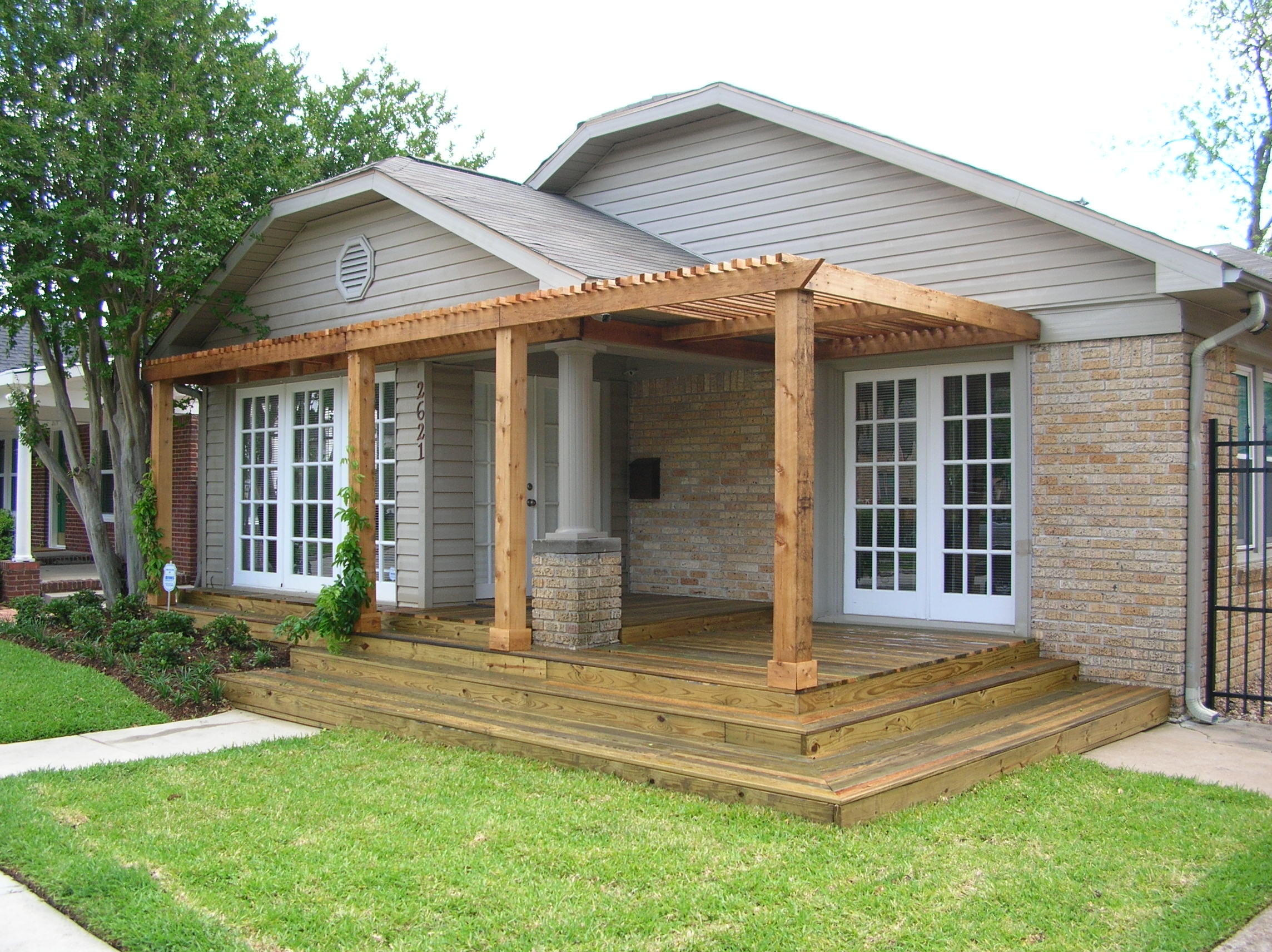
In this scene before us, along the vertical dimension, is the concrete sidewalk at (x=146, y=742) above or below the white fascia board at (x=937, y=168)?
below

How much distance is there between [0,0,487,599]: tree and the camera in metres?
9.94

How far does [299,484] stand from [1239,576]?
26.1 ft

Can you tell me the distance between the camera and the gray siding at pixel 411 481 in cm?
904

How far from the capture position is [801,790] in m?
4.98

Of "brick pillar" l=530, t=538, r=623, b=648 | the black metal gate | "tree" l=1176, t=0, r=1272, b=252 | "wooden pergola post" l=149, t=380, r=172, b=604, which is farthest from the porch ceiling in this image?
"tree" l=1176, t=0, r=1272, b=252

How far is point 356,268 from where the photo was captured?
9719mm

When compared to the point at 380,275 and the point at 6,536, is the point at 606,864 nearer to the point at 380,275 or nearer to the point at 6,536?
the point at 380,275

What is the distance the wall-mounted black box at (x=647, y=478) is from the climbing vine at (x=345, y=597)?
8.88 feet

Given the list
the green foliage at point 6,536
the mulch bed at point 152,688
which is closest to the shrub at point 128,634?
the mulch bed at point 152,688

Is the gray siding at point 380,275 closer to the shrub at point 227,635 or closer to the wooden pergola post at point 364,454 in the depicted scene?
the wooden pergola post at point 364,454

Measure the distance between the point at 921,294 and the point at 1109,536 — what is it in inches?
90.8

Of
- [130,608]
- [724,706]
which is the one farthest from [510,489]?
[130,608]

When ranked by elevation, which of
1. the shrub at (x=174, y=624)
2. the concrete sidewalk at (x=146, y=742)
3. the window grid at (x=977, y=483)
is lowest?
the concrete sidewalk at (x=146, y=742)

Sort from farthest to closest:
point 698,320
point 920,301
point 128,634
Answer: point 128,634
point 698,320
point 920,301
